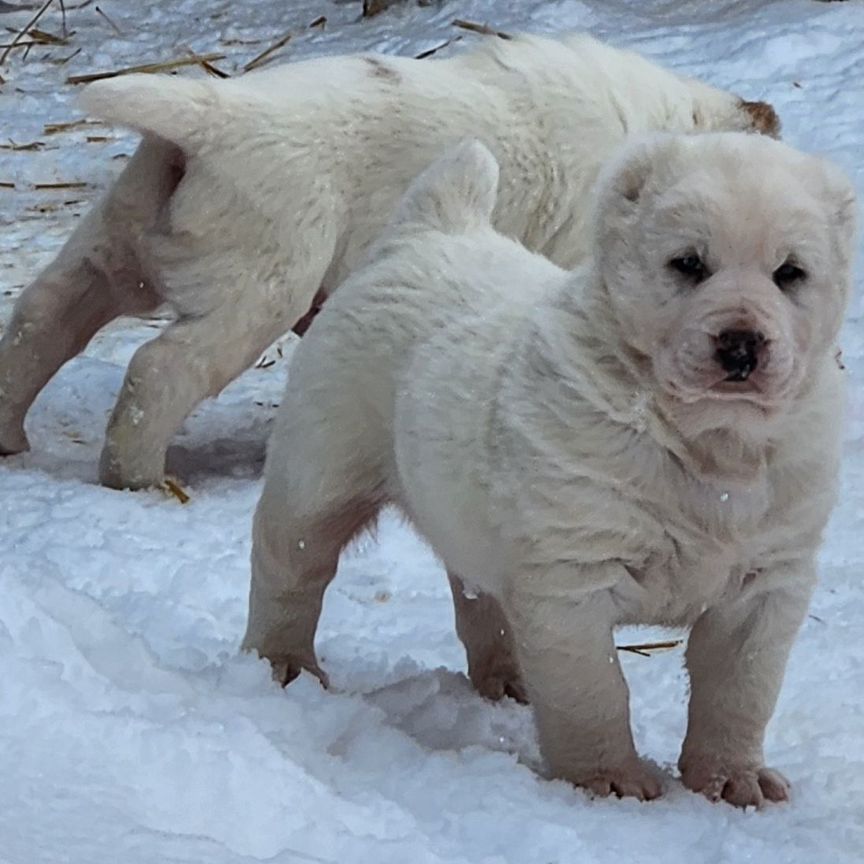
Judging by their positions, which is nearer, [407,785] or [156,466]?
[407,785]

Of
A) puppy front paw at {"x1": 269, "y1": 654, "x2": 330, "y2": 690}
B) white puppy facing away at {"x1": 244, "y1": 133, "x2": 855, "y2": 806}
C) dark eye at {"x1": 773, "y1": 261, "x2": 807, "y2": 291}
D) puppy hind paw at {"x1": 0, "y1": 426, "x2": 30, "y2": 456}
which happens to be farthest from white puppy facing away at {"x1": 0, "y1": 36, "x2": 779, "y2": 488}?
dark eye at {"x1": 773, "y1": 261, "x2": 807, "y2": 291}

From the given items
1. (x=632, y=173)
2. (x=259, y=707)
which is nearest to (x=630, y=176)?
(x=632, y=173)

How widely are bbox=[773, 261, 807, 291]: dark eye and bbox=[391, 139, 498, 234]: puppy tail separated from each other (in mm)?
885

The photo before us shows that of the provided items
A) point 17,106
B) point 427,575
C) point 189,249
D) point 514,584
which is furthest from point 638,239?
point 17,106

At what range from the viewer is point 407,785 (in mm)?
2900

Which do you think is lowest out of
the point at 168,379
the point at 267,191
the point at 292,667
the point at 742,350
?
the point at 168,379

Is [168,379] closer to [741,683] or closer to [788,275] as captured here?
[741,683]

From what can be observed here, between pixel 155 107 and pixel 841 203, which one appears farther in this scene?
pixel 155 107

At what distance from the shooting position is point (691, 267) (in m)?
2.82

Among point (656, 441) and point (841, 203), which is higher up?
point (841, 203)

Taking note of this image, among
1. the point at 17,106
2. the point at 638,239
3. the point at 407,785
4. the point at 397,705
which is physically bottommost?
the point at 17,106

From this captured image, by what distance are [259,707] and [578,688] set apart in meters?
0.56

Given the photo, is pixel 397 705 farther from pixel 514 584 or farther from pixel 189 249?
pixel 189 249

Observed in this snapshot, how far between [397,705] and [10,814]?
1.39 meters
